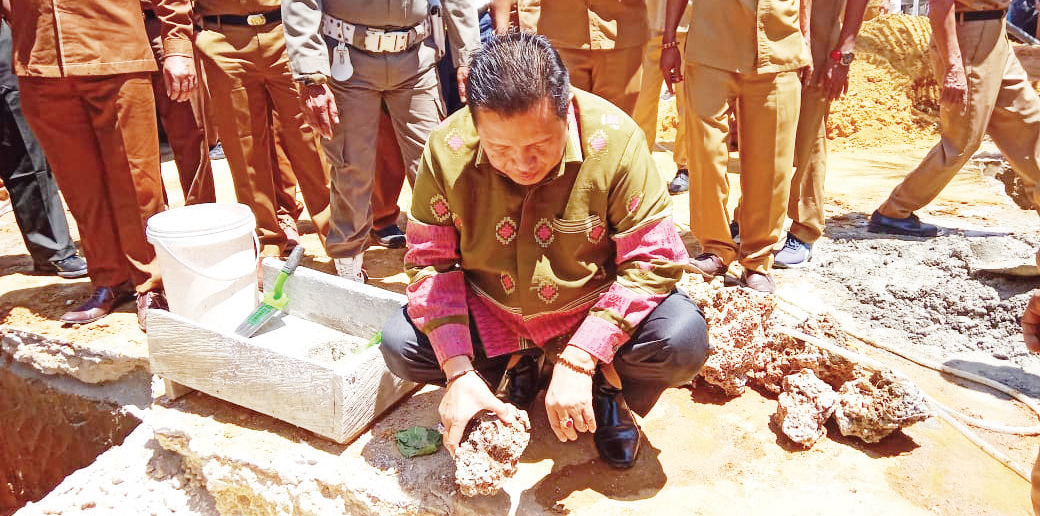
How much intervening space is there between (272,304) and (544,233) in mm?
1486

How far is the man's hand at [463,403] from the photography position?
2123 mm

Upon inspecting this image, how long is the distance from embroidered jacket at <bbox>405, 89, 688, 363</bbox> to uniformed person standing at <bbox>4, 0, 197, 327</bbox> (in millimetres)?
1918

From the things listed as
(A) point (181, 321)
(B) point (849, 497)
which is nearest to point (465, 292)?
(A) point (181, 321)

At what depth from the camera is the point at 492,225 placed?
2215 millimetres

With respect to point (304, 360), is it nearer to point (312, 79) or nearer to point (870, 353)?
point (312, 79)

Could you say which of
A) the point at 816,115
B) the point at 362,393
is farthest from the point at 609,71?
the point at 362,393

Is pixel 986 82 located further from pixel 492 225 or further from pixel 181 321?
pixel 181 321

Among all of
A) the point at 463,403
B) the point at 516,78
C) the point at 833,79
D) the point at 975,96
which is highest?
the point at 516,78

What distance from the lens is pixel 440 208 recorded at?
222cm

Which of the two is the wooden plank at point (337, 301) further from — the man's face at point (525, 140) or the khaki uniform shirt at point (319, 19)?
the man's face at point (525, 140)

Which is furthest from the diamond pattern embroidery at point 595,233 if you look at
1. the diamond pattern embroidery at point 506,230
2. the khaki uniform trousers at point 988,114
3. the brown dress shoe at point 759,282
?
the khaki uniform trousers at point 988,114

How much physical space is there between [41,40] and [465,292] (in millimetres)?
2357

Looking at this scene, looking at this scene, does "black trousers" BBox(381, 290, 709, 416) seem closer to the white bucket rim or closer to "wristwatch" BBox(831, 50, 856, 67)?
the white bucket rim

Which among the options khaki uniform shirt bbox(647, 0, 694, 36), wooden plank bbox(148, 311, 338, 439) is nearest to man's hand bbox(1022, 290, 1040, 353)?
wooden plank bbox(148, 311, 338, 439)
